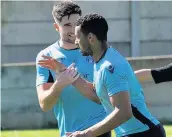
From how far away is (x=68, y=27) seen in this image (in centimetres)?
554

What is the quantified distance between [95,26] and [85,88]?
67 centimetres

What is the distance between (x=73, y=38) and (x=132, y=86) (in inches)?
37.3

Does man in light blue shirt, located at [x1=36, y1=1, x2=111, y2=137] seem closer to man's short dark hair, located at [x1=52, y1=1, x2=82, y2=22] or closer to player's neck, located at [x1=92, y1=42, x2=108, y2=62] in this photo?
man's short dark hair, located at [x1=52, y1=1, x2=82, y2=22]

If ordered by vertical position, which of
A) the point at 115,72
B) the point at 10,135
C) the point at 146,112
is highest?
the point at 115,72

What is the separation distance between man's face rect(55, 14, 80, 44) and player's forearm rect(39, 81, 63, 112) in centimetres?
45

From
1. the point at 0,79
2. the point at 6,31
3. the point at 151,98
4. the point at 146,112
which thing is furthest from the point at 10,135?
the point at 146,112

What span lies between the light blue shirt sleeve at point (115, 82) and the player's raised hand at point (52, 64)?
611 millimetres

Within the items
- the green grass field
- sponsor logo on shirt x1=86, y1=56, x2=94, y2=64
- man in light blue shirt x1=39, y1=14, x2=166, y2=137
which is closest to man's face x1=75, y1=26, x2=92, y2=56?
man in light blue shirt x1=39, y1=14, x2=166, y2=137

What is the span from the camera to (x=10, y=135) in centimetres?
1106

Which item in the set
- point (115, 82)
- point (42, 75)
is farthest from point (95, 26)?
point (42, 75)

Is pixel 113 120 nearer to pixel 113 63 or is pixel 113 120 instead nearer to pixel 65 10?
pixel 113 63

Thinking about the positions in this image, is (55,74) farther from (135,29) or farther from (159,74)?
(135,29)

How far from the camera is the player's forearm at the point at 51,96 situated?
5.20m

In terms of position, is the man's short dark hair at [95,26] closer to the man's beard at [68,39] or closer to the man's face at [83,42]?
the man's face at [83,42]
